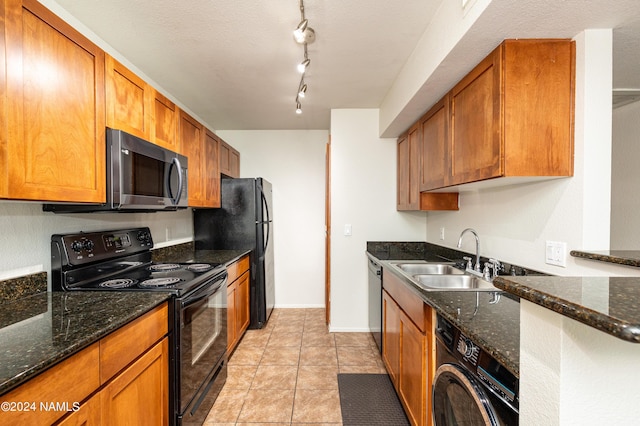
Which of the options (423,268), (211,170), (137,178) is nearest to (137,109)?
(137,178)

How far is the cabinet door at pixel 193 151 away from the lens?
2.42 metres

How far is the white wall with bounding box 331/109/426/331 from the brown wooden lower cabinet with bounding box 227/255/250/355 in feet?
3.07

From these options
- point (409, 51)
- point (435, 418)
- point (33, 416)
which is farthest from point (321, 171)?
point (33, 416)

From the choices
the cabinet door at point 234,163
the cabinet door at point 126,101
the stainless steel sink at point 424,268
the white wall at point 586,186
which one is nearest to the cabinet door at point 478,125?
the white wall at point 586,186

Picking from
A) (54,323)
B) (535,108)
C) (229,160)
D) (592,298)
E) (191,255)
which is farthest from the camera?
(229,160)

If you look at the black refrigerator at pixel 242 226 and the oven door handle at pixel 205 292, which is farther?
the black refrigerator at pixel 242 226

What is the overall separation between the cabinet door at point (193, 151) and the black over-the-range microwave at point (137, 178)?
1.01ft

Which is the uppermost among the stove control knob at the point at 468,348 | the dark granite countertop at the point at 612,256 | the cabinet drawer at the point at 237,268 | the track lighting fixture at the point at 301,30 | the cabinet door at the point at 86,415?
the track lighting fixture at the point at 301,30

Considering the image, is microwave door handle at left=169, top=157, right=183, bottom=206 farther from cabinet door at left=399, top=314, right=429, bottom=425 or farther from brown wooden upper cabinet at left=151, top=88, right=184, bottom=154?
cabinet door at left=399, top=314, right=429, bottom=425

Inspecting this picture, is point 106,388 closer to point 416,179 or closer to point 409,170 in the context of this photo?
point 416,179

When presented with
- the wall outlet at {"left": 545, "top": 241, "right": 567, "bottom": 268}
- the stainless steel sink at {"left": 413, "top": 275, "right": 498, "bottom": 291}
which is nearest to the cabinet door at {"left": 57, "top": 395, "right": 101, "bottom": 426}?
the stainless steel sink at {"left": 413, "top": 275, "right": 498, "bottom": 291}

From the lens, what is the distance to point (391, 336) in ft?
7.16

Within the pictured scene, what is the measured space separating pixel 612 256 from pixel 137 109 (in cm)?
248

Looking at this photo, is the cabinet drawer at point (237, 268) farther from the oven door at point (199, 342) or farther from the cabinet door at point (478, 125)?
the cabinet door at point (478, 125)
